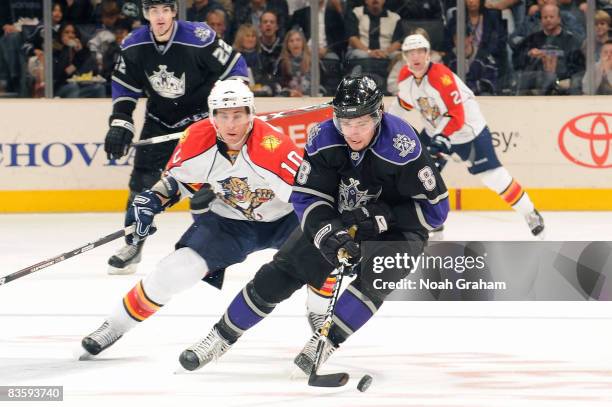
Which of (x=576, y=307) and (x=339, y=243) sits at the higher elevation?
(x=339, y=243)

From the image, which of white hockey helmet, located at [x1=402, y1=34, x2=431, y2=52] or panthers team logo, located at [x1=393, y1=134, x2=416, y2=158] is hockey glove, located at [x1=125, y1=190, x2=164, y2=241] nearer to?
panthers team logo, located at [x1=393, y1=134, x2=416, y2=158]

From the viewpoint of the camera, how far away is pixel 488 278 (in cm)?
409

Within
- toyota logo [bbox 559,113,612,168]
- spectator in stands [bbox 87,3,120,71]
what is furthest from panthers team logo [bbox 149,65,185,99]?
toyota logo [bbox 559,113,612,168]

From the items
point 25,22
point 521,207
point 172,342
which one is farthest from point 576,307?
point 25,22

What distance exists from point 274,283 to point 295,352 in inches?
18.9

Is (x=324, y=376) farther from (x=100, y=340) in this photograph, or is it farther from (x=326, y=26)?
(x=326, y=26)

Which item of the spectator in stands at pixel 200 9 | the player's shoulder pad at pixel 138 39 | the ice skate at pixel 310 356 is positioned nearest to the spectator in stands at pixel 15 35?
the spectator in stands at pixel 200 9

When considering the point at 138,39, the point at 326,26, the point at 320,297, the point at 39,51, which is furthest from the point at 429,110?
the point at 320,297

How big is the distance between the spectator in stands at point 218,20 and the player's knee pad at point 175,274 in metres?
4.84

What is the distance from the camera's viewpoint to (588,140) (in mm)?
8461

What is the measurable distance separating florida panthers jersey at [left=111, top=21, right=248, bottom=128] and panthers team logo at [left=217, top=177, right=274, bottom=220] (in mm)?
1942

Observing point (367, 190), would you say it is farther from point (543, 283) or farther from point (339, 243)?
point (543, 283)

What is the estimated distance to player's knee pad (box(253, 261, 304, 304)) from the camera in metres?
3.73

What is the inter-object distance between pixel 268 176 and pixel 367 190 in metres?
0.39
